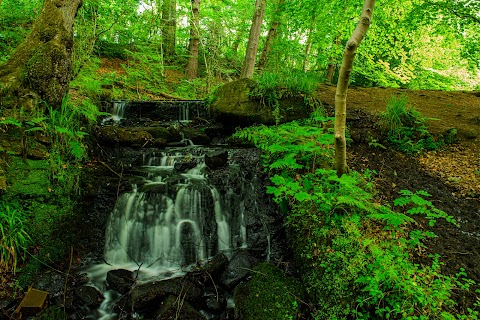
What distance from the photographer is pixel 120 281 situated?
146 inches

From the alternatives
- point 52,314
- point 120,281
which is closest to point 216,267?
point 120,281

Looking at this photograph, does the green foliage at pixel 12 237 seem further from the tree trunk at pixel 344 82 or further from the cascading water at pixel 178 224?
the tree trunk at pixel 344 82

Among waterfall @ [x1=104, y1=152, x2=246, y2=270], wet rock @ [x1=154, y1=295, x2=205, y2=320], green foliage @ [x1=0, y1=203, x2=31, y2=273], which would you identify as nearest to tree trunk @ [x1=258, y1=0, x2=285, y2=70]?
waterfall @ [x1=104, y1=152, x2=246, y2=270]

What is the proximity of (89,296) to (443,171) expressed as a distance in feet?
20.3

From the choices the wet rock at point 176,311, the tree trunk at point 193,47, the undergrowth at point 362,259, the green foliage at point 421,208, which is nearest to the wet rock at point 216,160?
the undergrowth at point 362,259

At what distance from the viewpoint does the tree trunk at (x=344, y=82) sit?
3271 mm

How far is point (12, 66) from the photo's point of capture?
459 centimetres

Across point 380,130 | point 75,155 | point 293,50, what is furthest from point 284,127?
point 293,50

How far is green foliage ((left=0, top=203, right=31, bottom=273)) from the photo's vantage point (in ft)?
10.6

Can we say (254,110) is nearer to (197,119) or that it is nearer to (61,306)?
(197,119)

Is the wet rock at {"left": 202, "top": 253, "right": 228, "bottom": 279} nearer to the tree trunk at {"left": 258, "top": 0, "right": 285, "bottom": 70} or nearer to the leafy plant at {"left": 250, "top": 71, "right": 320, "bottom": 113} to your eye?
the leafy plant at {"left": 250, "top": 71, "right": 320, "bottom": 113}

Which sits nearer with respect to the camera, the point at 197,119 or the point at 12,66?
the point at 12,66

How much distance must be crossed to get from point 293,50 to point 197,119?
6508 mm

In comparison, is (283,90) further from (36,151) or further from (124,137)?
(36,151)
